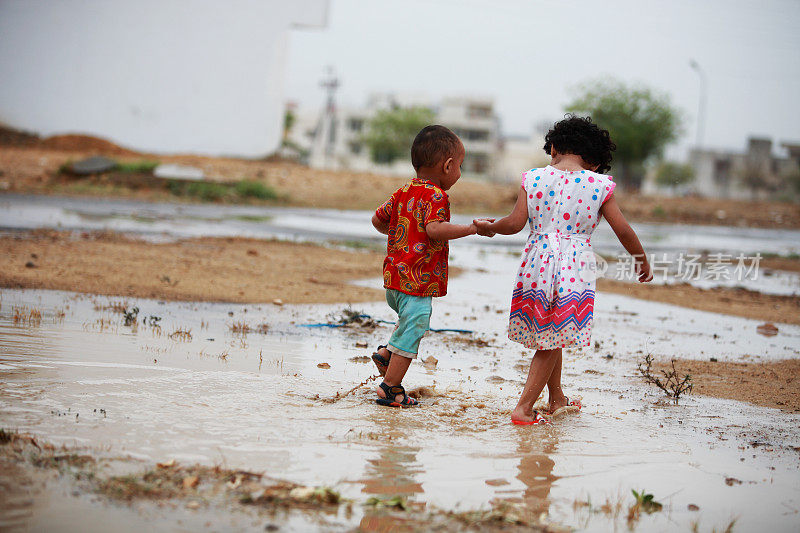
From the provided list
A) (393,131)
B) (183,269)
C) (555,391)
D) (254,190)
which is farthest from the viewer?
(393,131)

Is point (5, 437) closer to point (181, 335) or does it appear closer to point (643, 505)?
point (643, 505)

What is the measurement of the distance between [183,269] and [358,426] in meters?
4.82

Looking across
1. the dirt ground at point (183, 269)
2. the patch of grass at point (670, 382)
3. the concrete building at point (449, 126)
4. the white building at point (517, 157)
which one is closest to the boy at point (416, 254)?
the patch of grass at point (670, 382)

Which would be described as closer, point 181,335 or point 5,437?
point 5,437

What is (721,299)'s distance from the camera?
952 centimetres

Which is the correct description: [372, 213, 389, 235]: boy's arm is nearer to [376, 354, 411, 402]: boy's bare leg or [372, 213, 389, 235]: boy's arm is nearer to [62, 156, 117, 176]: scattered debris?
[376, 354, 411, 402]: boy's bare leg

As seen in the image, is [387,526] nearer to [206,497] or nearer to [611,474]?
[206,497]

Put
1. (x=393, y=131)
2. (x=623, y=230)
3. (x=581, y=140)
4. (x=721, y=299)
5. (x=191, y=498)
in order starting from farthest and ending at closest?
(x=393, y=131)
(x=721, y=299)
(x=581, y=140)
(x=623, y=230)
(x=191, y=498)

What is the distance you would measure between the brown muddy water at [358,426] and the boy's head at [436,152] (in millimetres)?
1169

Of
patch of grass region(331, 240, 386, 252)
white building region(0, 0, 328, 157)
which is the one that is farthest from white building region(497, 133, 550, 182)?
patch of grass region(331, 240, 386, 252)

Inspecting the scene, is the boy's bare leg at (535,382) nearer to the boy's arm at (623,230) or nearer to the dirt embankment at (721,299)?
the boy's arm at (623,230)

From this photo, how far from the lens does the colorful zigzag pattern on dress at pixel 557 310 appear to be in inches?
155

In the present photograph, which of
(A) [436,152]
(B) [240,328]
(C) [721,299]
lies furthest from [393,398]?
(C) [721,299]

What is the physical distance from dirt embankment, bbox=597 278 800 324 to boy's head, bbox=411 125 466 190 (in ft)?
17.2
